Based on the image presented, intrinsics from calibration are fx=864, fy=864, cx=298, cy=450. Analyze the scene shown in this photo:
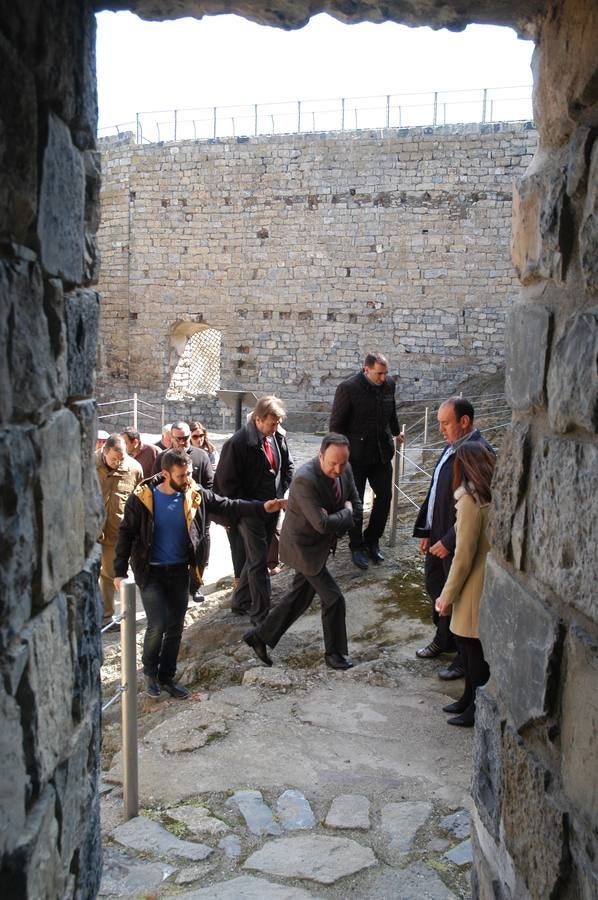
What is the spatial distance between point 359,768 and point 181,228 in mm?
15551

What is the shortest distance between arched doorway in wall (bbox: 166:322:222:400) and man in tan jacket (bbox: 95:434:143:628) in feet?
38.2

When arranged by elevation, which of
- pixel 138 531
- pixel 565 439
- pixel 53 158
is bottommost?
pixel 138 531

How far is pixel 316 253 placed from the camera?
17.3 metres

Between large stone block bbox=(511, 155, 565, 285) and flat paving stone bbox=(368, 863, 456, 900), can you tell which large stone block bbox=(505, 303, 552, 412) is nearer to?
large stone block bbox=(511, 155, 565, 285)

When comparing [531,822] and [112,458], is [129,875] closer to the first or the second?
[531,822]

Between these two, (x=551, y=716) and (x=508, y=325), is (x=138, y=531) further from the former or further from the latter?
(x=551, y=716)

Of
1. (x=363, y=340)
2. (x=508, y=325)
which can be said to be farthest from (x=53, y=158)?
(x=363, y=340)

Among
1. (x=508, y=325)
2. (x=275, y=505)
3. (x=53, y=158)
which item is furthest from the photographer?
(x=275, y=505)

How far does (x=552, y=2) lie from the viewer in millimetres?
2188

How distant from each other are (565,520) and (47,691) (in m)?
1.23

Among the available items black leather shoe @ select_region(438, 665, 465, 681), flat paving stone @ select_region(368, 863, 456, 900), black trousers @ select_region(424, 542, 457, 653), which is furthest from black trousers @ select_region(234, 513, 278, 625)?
flat paving stone @ select_region(368, 863, 456, 900)

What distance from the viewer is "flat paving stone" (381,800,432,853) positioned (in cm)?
340

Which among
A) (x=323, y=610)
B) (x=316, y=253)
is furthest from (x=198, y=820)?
(x=316, y=253)

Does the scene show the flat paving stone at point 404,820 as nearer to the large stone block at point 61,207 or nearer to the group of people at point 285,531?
the group of people at point 285,531
